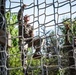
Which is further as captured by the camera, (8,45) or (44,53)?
(44,53)

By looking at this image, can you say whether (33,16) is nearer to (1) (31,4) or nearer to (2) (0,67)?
(1) (31,4)

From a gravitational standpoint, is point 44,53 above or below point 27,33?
below

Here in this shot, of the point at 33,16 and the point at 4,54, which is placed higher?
the point at 33,16

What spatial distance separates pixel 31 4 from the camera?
7.77 ft

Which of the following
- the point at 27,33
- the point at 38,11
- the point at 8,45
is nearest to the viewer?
the point at 8,45

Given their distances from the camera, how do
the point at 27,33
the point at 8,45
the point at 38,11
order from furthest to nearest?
the point at 27,33, the point at 38,11, the point at 8,45

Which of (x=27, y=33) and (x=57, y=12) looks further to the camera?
(x=27, y=33)

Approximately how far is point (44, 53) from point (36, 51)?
0.41 m

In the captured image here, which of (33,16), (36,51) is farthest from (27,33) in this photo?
(33,16)

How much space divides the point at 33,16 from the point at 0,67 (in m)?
0.49

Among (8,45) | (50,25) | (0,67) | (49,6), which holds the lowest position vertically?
(0,67)

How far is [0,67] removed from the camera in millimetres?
2307

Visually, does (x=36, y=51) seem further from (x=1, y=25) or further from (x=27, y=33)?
(x=1, y=25)

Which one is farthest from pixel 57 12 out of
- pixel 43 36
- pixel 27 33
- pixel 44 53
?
pixel 27 33
